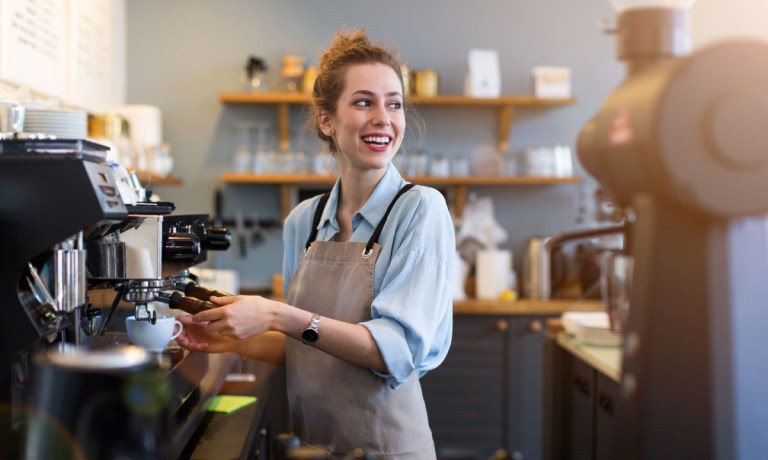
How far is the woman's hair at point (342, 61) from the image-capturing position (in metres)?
2.06

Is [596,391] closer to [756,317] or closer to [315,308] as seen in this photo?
[315,308]

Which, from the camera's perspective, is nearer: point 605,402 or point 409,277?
point 409,277

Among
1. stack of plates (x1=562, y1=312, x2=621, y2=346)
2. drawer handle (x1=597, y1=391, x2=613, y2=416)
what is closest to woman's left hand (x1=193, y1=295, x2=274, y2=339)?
drawer handle (x1=597, y1=391, x2=613, y2=416)

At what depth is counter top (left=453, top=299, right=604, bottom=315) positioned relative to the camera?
4.35m

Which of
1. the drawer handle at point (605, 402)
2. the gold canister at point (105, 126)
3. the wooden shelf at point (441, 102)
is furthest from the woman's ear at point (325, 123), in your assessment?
the wooden shelf at point (441, 102)

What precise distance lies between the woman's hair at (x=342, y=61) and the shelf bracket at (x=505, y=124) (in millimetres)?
2723

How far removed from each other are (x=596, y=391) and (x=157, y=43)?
3.21m

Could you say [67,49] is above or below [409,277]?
above

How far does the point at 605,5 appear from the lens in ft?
15.6

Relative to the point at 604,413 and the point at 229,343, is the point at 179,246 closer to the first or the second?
the point at 229,343

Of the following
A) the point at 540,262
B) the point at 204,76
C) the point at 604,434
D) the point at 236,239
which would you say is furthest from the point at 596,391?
the point at 204,76

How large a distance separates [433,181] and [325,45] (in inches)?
39.9

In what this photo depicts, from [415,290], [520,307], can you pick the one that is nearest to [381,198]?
[415,290]

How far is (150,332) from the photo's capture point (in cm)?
174
